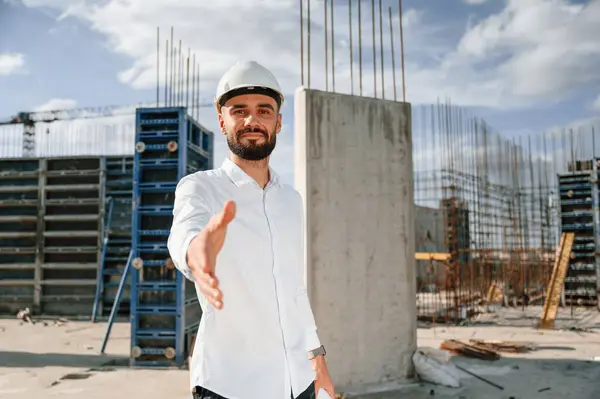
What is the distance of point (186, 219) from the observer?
1.47 metres

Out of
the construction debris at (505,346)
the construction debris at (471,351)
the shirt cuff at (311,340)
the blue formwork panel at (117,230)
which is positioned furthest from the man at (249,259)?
the blue formwork panel at (117,230)

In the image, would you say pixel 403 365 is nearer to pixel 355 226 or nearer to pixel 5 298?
pixel 355 226

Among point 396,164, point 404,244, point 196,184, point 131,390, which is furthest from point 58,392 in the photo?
point 196,184

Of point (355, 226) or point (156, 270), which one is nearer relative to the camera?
point (355, 226)

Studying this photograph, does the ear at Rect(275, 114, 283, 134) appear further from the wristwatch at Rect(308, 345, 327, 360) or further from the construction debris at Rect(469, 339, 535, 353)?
the construction debris at Rect(469, 339, 535, 353)

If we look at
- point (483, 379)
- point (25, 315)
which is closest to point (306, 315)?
point (483, 379)

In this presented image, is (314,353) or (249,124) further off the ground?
(249,124)

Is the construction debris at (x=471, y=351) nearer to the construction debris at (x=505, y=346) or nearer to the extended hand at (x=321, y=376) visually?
the construction debris at (x=505, y=346)

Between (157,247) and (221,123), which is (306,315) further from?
(157,247)

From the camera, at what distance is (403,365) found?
5.95 meters

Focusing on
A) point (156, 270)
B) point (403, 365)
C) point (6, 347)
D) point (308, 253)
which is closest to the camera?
point (308, 253)

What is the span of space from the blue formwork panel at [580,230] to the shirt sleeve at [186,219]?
48.0ft

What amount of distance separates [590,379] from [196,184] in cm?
672

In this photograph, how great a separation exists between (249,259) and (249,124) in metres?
0.47
